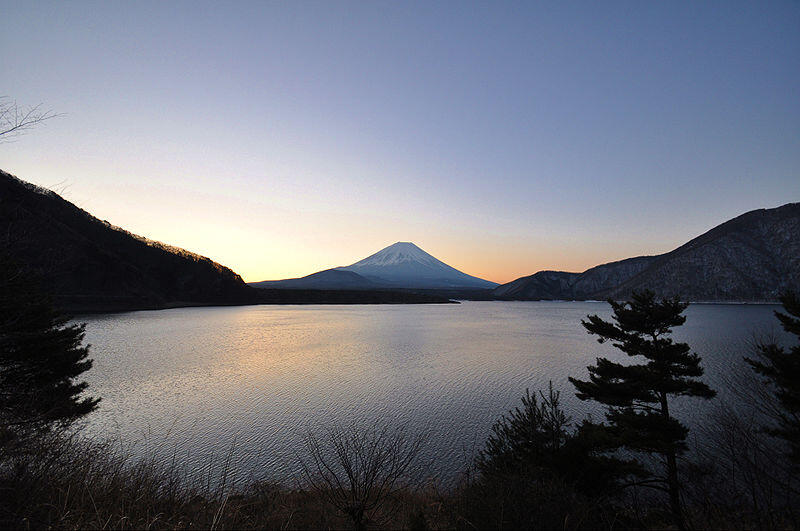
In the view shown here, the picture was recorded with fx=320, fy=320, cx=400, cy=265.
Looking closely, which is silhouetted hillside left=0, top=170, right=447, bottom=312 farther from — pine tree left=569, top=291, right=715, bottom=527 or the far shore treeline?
pine tree left=569, top=291, right=715, bottom=527

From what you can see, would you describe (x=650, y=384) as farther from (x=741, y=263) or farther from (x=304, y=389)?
(x=741, y=263)

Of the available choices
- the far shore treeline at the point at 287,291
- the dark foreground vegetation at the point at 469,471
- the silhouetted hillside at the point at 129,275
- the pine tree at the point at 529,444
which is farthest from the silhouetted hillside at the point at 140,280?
the pine tree at the point at 529,444

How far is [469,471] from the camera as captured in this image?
899 centimetres

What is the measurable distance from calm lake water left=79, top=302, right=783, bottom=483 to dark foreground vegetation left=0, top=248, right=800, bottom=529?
1.47 meters

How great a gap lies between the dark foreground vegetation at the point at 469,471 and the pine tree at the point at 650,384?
1.7 inches

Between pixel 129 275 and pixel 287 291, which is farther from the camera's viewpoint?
pixel 287 291

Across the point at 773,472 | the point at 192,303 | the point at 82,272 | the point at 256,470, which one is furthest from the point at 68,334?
the point at 192,303

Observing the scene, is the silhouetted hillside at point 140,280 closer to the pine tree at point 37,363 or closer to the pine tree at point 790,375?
the pine tree at point 37,363

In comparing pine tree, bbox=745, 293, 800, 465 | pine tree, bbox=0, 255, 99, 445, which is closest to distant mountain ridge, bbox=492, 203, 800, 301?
pine tree, bbox=745, 293, 800, 465

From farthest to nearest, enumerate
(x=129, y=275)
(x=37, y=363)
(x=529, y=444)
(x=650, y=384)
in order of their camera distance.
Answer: (x=129, y=275) → (x=37, y=363) → (x=650, y=384) → (x=529, y=444)

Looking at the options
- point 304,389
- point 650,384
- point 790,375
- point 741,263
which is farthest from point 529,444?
point 741,263

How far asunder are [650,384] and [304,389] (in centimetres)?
1856

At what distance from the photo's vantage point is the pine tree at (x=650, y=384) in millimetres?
9148

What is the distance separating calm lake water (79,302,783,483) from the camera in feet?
43.6
